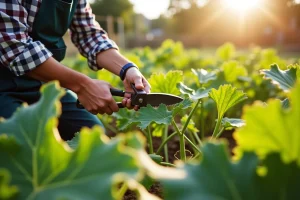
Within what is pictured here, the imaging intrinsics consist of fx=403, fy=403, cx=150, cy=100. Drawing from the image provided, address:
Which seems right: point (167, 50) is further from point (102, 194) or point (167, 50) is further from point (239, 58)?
point (102, 194)

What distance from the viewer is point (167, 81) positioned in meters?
2.40

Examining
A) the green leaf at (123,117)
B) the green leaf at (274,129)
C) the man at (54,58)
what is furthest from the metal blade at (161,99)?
Answer: the green leaf at (274,129)

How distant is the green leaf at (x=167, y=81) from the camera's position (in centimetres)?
238

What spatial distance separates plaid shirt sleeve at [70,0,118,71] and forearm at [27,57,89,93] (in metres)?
0.59

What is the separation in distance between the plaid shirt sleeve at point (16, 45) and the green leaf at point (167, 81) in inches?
26.2

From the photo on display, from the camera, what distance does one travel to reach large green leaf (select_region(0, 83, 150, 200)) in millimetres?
982

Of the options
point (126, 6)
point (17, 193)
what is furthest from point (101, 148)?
point (126, 6)

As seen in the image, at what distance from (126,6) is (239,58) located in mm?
43875

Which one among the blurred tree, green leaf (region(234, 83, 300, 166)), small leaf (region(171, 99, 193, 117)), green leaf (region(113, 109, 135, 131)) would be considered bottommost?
the blurred tree

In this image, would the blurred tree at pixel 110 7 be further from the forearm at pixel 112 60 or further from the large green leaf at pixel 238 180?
the large green leaf at pixel 238 180

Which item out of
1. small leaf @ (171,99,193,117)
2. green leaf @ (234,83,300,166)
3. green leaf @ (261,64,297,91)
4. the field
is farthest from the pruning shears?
green leaf @ (234,83,300,166)

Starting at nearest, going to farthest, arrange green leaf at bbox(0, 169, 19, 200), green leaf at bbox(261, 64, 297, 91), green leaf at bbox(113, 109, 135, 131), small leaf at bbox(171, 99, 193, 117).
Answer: green leaf at bbox(0, 169, 19, 200)
green leaf at bbox(261, 64, 297, 91)
small leaf at bbox(171, 99, 193, 117)
green leaf at bbox(113, 109, 135, 131)

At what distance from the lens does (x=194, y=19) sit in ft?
144

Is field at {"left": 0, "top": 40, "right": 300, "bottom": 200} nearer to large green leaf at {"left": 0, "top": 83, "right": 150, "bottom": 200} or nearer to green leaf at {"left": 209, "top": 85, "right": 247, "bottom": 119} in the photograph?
large green leaf at {"left": 0, "top": 83, "right": 150, "bottom": 200}
